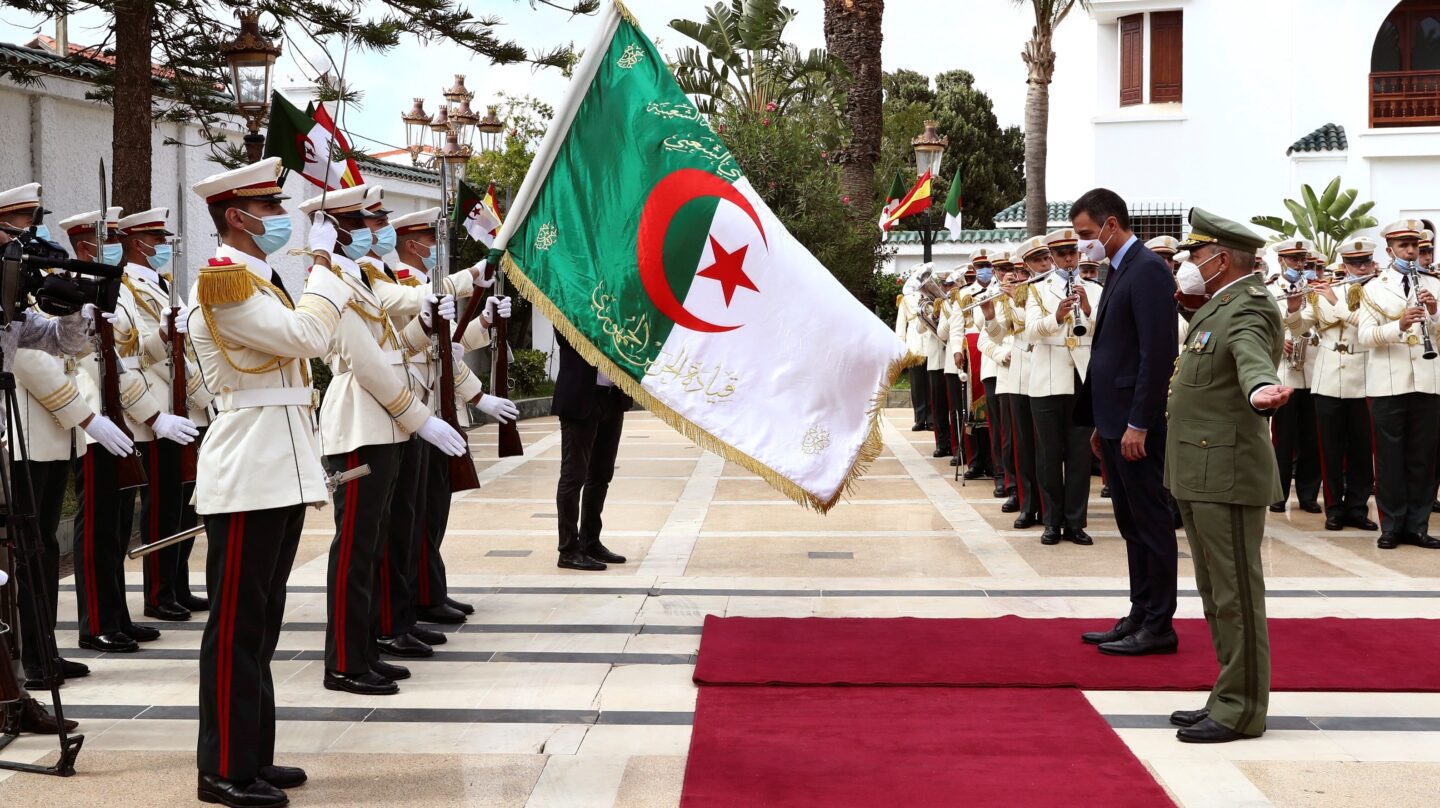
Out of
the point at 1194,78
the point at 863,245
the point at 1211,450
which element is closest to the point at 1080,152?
the point at 1194,78

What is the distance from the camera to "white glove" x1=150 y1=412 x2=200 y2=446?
6406 mm

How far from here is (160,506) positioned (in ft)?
22.8

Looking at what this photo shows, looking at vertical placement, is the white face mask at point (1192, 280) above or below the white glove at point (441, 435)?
above

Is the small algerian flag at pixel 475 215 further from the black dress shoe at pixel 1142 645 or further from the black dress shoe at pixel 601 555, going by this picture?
the black dress shoe at pixel 1142 645

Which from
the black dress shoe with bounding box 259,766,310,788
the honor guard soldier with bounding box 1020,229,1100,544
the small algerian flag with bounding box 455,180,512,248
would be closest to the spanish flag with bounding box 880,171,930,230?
the honor guard soldier with bounding box 1020,229,1100,544

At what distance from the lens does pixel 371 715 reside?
17.2ft

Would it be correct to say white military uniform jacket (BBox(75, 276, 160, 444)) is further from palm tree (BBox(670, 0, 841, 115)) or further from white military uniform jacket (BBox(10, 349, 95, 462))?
palm tree (BBox(670, 0, 841, 115))

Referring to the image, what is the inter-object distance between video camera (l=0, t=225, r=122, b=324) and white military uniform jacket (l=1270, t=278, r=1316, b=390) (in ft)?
25.6

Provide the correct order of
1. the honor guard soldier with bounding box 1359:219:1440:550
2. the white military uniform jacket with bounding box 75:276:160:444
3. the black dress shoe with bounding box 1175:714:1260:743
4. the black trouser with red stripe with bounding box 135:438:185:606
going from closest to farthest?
1. the black dress shoe with bounding box 1175:714:1260:743
2. the white military uniform jacket with bounding box 75:276:160:444
3. the black trouser with red stripe with bounding box 135:438:185:606
4. the honor guard soldier with bounding box 1359:219:1440:550

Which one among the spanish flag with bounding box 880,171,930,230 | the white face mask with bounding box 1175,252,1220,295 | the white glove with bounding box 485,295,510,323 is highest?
the spanish flag with bounding box 880,171,930,230

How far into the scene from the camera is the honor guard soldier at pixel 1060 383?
29.9ft

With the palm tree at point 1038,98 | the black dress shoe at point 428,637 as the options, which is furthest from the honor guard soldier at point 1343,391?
the palm tree at point 1038,98

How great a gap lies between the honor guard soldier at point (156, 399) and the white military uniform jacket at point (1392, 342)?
23.4 feet

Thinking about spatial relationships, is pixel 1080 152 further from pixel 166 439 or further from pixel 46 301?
pixel 46 301
